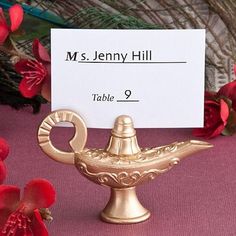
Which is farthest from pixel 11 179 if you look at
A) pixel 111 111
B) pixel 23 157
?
pixel 111 111

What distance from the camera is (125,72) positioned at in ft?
2.36

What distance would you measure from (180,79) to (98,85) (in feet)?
0.24

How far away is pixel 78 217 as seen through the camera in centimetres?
79

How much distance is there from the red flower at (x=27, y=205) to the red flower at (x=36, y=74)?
262mm

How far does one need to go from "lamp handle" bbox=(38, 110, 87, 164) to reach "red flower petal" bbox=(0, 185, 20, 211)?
0.06 m

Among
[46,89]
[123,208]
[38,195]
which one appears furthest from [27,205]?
[46,89]

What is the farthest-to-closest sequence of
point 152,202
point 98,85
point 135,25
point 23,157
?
point 135,25, point 23,157, point 152,202, point 98,85

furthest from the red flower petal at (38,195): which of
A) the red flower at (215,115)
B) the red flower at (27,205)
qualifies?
the red flower at (215,115)

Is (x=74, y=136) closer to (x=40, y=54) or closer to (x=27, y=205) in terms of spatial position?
(x=27, y=205)

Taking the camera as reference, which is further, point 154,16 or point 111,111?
point 154,16

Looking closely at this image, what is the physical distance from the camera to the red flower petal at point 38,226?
26.6 inches

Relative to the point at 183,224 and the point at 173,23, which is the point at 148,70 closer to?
the point at 183,224

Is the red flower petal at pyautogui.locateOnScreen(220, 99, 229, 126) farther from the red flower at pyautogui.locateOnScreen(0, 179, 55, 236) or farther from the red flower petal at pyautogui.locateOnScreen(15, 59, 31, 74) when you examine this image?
the red flower at pyautogui.locateOnScreen(0, 179, 55, 236)

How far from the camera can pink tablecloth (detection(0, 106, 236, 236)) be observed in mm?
767
